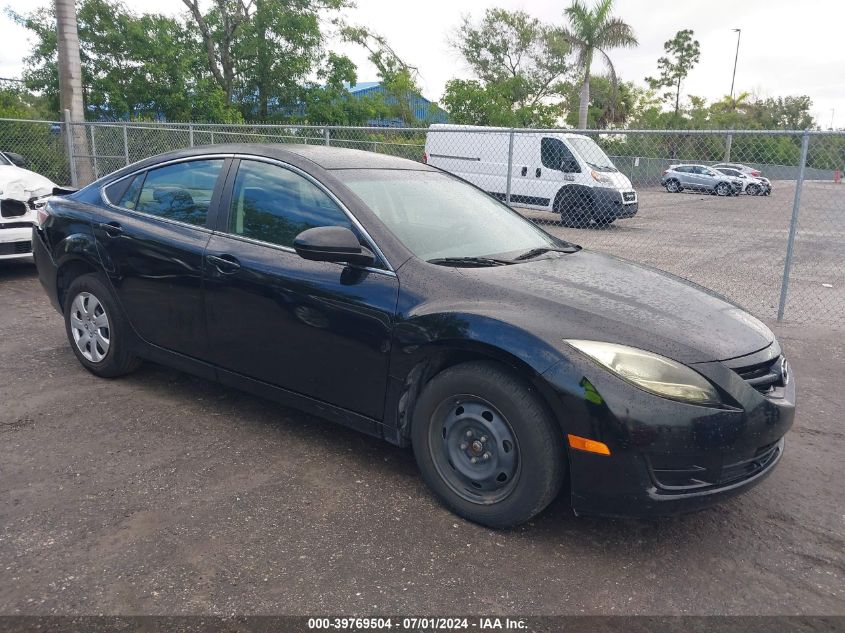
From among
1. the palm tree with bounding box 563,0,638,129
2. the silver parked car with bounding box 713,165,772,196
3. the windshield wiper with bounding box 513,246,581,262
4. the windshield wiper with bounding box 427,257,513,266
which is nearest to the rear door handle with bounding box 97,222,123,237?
the windshield wiper with bounding box 427,257,513,266

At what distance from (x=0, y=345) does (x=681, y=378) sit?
5091 mm

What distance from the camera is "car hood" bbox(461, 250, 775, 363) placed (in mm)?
2828

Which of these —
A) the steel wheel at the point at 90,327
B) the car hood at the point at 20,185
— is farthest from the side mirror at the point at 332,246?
the car hood at the point at 20,185

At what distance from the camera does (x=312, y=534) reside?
2.95 meters

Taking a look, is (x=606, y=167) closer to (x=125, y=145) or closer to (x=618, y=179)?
(x=618, y=179)

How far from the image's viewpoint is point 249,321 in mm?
3711

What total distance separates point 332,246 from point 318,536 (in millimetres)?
1260

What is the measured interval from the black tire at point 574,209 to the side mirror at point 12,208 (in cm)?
909

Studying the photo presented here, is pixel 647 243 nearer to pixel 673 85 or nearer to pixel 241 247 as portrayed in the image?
pixel 241 247

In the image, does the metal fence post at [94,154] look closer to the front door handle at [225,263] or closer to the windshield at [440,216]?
the front door handle at [225,263]

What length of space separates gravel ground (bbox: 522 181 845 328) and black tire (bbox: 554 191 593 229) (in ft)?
0.98

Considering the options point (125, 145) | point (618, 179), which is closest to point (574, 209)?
point (618, 179)

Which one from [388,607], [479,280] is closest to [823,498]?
[479,280]

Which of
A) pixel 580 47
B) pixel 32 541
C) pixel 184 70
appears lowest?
pixel 32 541
